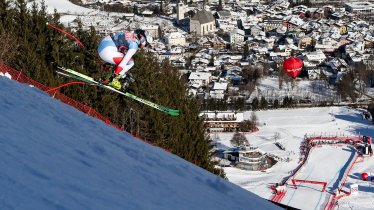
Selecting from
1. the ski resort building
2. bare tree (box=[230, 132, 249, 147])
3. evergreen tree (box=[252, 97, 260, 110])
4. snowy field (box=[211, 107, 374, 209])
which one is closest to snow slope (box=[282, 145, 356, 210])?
snowy field (box=[211, 107, 374, 209])

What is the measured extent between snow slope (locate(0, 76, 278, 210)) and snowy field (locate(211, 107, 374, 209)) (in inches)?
302

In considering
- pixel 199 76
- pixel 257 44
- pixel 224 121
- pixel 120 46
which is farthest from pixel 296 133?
pixel 257 44

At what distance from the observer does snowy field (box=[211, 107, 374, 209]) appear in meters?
10.4

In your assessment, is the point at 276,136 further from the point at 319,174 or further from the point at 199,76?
the point at 199,76

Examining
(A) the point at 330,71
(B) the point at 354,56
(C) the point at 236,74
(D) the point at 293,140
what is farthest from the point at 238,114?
(B) the point at 354,56

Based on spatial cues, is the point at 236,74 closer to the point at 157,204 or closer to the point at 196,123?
the point at 196,123

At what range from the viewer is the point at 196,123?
7.03 metres

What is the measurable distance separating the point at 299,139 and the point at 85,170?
1239cm

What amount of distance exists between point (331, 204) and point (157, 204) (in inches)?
327

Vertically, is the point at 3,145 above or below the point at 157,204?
above

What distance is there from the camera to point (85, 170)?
1697mm

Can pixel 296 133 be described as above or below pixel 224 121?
A: below

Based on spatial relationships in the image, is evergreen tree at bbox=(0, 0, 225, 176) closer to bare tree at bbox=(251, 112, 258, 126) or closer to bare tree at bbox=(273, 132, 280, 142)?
bare tree at bbox=(273, 132, 280, 142)

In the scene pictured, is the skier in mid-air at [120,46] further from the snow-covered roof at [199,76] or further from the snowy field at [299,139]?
the snow-covered roof at [199,76]
